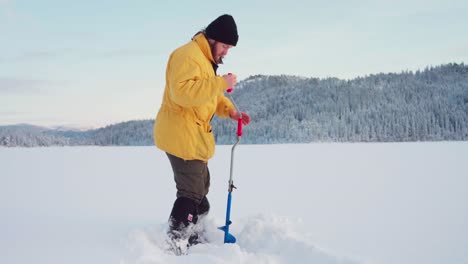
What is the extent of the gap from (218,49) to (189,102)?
0.60 meters

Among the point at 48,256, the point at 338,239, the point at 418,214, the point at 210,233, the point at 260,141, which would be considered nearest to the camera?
the point at 48,256

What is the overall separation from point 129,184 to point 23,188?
1555 millimetres

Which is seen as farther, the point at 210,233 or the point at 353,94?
the point at 353,94

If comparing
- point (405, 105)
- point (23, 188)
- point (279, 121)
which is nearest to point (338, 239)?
point (23, 188)

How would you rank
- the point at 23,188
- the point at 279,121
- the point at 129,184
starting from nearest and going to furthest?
the point at 23,188 → the point at 129,184 → the point at 279,121

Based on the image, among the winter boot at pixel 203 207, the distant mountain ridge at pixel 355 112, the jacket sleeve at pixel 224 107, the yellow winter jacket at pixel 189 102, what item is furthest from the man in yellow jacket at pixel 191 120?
the distant mountain ridge at pixel 355 112

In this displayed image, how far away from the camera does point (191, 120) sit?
2973mm

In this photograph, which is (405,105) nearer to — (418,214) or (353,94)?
(353,94)

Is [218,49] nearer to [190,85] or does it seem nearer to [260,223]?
[190,85]

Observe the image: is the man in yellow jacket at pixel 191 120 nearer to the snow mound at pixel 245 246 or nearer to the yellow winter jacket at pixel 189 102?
the yellow winter jacket at pixel 189 102

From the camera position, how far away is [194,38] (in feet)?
10.1

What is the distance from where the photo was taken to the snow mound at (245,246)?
2430mm

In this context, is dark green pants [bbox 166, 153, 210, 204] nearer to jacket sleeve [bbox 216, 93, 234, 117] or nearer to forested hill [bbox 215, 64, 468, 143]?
jacket sleeve [bbox 216, 93, 234, 117]

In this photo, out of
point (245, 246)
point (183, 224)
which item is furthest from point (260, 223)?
point (183, 224)
